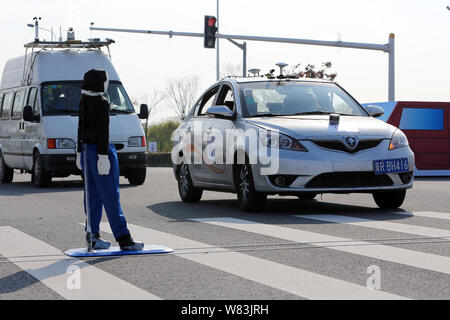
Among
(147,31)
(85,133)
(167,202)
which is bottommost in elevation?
(167,202)

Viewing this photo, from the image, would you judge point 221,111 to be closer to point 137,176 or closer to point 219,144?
point 219,144

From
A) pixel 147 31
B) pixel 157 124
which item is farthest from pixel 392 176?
pixel 157 124

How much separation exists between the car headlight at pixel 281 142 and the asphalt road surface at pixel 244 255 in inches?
30.9

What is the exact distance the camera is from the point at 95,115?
7316 millimetres

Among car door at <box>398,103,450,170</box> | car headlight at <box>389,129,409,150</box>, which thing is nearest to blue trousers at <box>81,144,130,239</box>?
car headlight at <box>389,129,409,150</box>

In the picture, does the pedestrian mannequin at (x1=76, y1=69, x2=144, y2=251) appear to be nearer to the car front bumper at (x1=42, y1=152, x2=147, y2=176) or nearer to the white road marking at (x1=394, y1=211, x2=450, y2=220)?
the white road marking at (x1=394, y1=211, x2=450, y2=220)

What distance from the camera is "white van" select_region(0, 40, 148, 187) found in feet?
59.5

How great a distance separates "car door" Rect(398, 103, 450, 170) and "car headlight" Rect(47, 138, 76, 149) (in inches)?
311

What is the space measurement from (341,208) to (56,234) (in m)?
4.09

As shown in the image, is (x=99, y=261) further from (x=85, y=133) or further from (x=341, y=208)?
(x=341, y=208)

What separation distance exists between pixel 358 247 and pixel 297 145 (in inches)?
121

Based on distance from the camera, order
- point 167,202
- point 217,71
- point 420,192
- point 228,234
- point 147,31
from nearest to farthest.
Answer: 1. point 228,234
2. point 167,202
3. point 420,192
4. point 147,31
5. point 217,71

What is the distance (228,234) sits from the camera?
28.3ft

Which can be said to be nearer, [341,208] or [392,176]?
[392,176]
